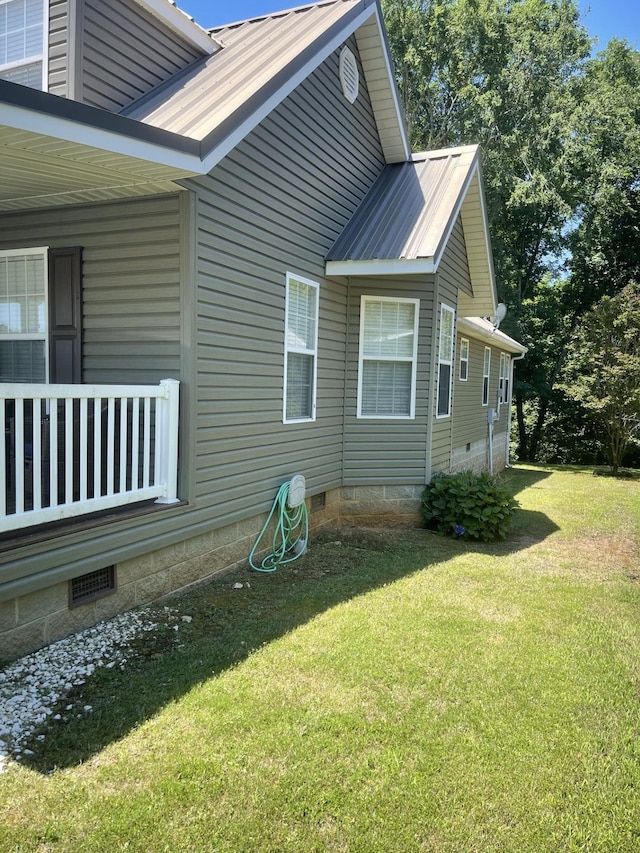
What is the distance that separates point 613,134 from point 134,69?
18958 millimetres

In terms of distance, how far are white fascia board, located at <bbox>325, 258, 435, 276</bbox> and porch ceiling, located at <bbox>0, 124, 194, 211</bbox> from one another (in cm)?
270

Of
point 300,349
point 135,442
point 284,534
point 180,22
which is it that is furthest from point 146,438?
point 180,22

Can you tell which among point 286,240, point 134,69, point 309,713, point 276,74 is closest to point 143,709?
point 309,713

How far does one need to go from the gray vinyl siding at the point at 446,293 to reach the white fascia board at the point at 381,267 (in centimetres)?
133

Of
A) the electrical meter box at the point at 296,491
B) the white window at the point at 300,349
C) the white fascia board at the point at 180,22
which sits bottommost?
the electrical meter box at the point at 296,491

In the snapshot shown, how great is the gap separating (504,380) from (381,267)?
1233 cm

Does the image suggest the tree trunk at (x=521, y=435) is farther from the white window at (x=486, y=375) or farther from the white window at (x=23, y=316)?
the white window at (x=23, y=316)

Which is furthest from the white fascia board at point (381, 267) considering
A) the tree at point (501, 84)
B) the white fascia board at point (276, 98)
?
the tree at point (501, 84)

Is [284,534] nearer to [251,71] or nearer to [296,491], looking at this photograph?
[296,491]

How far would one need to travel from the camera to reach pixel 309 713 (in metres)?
3.21

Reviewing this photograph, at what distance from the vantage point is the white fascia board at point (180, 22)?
5.60 meters

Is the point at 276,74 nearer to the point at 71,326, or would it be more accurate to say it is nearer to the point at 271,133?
the point at 271,133

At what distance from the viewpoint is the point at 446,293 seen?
27.5 feet

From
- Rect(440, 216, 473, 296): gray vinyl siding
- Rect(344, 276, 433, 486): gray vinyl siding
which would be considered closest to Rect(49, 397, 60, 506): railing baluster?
Rect(344, 276, 433, 486): gray vinyl siding
